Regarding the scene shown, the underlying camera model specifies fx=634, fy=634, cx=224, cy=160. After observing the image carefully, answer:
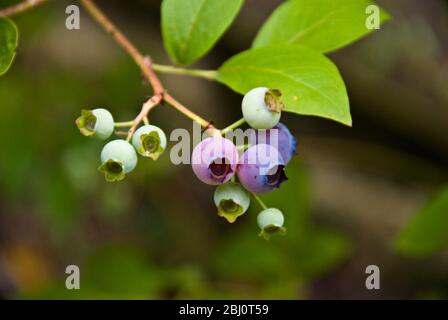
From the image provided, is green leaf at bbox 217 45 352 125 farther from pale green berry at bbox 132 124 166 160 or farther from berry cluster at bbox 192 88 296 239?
pale green berry at bbox 132 124 166 160

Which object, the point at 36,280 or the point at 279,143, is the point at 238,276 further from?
the point at 279,143

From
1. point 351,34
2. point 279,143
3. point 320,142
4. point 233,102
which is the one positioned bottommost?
point 279,143

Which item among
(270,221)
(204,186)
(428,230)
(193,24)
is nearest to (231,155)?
(270,221)

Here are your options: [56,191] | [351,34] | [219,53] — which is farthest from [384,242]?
[351,34]

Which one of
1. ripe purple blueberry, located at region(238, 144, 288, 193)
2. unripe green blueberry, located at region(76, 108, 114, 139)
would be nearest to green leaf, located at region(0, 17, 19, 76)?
unripe green blueberry, located at region(76, 108, 114, 139)

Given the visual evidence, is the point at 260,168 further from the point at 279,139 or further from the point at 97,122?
the point at 97,122

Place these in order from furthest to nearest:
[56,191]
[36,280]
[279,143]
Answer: [36,280], [56,191], [279,143]

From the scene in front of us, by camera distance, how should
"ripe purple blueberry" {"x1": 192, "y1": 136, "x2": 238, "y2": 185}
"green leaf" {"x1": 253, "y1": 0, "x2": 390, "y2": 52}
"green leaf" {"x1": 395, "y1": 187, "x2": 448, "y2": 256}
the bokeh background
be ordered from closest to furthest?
"ripe purple blueberry" {"x1": 192, "y1": 136, "x2": 238, "y2": 185}
"green leaf" {"x1": 253, "y1": 0, "x2": 390, "y2": 52}
"green leaf" {"x1": 395, "y1": 187, "x2": 448, "y2": 256}
the bokeh background
